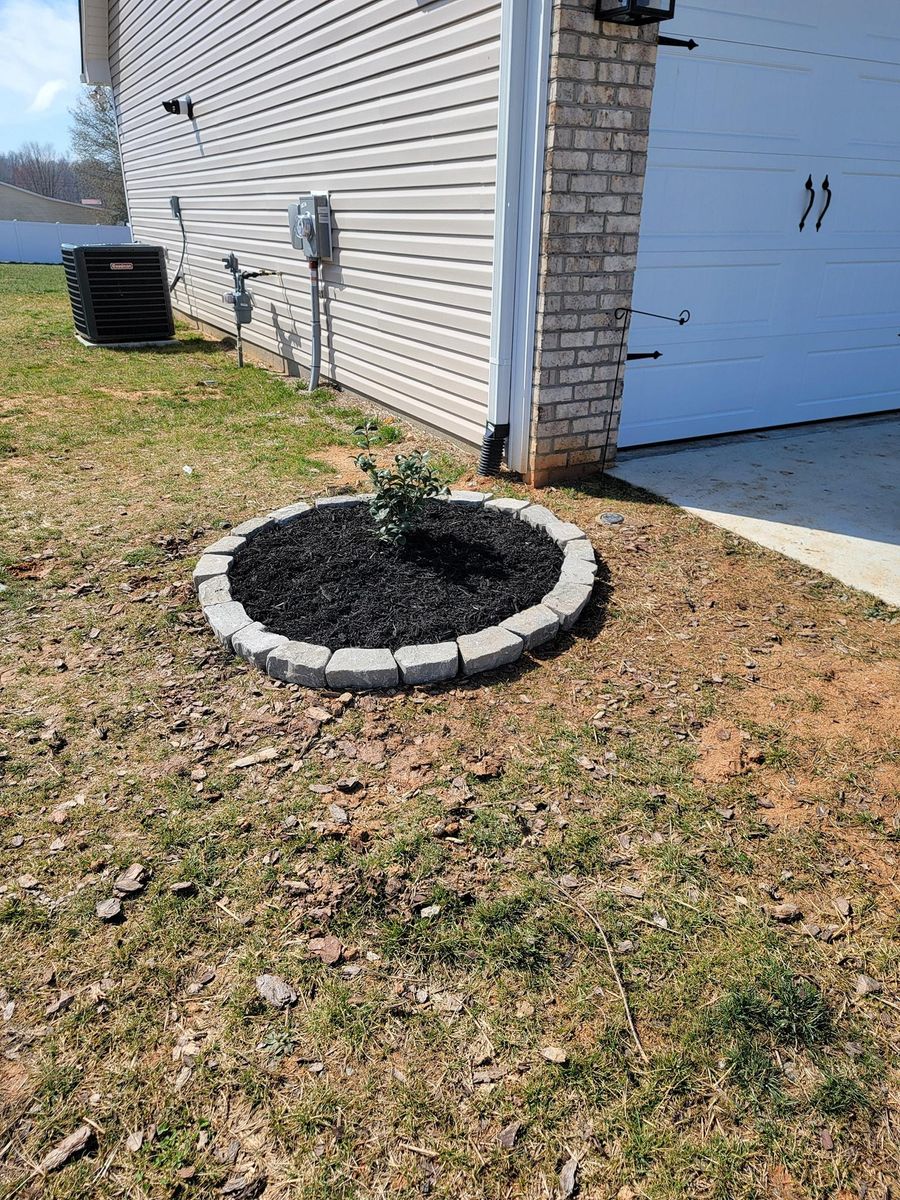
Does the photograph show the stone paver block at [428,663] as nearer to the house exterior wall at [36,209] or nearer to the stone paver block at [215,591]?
the stone paver block at [215,591]

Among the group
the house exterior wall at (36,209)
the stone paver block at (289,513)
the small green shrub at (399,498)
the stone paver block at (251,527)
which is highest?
the house exterior wall at (36,209)

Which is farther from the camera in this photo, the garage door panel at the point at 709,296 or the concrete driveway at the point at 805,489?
the garage door panel at the point at 709,296

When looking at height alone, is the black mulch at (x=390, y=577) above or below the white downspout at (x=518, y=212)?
below

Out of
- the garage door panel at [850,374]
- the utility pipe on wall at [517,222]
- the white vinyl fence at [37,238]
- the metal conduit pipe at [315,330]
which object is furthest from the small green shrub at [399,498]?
the white vinyl fence at [37,238]

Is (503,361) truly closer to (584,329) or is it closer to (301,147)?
(584,329)

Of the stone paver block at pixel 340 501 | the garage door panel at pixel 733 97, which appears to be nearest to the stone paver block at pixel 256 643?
the stone paver block at pixel 340 501

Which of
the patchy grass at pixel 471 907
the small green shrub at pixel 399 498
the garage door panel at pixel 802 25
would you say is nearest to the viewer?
the patchy grass at pixel 471 907

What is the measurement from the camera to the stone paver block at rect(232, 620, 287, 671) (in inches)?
113

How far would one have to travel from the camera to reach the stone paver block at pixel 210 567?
3.40m

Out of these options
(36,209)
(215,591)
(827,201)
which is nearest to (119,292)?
(215,591)

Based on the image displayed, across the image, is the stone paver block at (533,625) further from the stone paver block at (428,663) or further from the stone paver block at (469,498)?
the stone paver block at (469,498)

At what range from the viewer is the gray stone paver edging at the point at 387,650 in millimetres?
2754

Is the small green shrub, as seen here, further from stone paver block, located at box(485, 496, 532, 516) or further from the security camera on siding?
the security camera on siding

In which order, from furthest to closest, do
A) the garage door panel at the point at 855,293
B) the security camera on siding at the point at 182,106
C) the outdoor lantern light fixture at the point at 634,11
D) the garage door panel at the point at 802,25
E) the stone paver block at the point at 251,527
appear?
the security camera on siding at the point at 182,106, the garage door panel at the point at 855,293, the garage door panel at the point at 802,25, the stone paver block at the point at 251,527, the outdoor lantern light fixture at the point at 634,11
